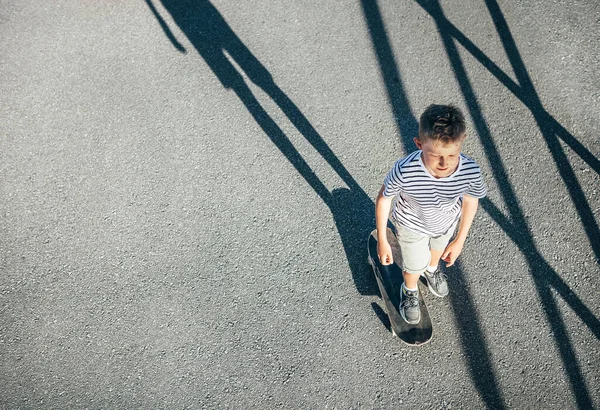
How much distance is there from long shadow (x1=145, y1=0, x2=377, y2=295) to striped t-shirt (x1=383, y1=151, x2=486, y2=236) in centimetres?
99

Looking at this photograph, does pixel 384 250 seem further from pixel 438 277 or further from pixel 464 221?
pixel 438 277

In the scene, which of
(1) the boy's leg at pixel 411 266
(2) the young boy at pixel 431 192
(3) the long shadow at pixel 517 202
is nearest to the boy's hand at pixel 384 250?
(2) the young boy at pixel 431 192

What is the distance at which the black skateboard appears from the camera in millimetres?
2980

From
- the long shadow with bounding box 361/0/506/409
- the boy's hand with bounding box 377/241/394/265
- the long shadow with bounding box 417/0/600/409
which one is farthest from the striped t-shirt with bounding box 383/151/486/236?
the long shadow with bounding box 417/0/600/409

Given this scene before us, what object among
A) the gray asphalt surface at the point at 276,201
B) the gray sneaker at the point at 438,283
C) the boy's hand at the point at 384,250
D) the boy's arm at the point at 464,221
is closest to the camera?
the boy's arm at the point at 464,221

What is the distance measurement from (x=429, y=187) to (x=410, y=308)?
3.62ft

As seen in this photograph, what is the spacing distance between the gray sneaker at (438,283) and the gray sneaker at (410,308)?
17 centimetres

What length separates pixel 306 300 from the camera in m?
3.22

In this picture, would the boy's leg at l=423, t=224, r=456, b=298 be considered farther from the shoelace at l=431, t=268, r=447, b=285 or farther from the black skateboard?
the black skateboard

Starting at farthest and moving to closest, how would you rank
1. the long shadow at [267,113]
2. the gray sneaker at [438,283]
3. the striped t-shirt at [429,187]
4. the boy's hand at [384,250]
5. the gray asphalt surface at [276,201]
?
the long shadow at [267,113], the gray sneaker at [438,283], the gray asphalt surface at [276,201], the boy's hand at [384,250], the striped t-shirt at [429,187]

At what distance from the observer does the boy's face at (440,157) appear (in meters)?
2.10

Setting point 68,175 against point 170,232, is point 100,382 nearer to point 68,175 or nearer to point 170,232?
point 170,232

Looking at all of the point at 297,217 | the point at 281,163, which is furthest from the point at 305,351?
the point at 281,163

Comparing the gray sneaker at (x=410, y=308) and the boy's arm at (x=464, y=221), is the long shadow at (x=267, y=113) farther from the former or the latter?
the boy's arm at (x=464, y=221)
